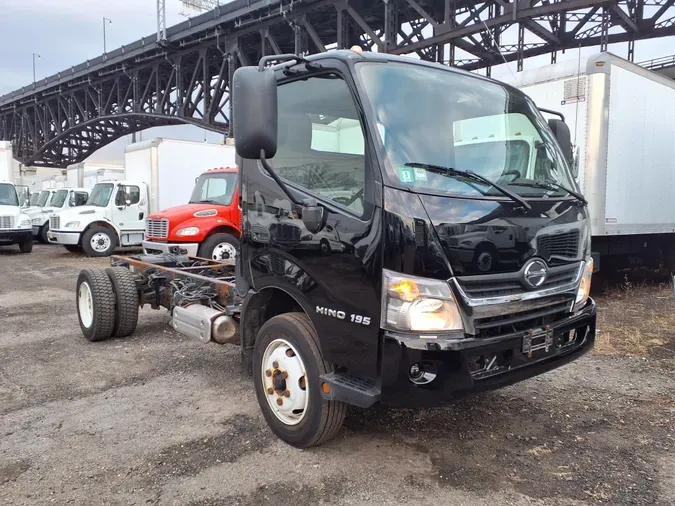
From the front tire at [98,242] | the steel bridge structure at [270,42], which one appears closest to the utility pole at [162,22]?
the steel bridge structure at [270,42]

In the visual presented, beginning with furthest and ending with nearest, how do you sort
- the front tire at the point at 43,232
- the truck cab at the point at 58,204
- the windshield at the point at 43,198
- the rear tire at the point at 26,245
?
the windshield at the point at 43,198
the front tire at the point at 43,232
the truck cab at the point at 58,204
the rear tire at the point at 26,245

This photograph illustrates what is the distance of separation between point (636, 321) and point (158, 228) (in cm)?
931

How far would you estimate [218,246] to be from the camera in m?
11.4

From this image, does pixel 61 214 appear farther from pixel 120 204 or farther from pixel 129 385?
pixel 129 385

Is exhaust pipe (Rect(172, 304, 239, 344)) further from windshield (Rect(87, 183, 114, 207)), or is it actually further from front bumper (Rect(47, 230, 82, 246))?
windshield (Rect(87, 183, 114, 207))

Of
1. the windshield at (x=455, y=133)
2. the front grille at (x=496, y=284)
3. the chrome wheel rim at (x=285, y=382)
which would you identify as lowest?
the chrome wheel rim at (x=285, y=382)

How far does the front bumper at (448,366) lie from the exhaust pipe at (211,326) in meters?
1.86

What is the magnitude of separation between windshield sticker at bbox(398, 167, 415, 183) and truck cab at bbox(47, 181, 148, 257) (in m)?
14.2

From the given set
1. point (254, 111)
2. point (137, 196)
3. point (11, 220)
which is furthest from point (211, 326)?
point (11, 220)

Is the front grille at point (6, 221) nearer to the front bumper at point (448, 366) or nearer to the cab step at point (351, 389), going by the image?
the cab step at point (351, 389)

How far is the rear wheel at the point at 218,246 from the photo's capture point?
11.3 metres

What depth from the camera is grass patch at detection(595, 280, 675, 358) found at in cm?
595

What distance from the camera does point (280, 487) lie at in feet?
10.1

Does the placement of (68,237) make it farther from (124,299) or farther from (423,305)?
(423,305)
